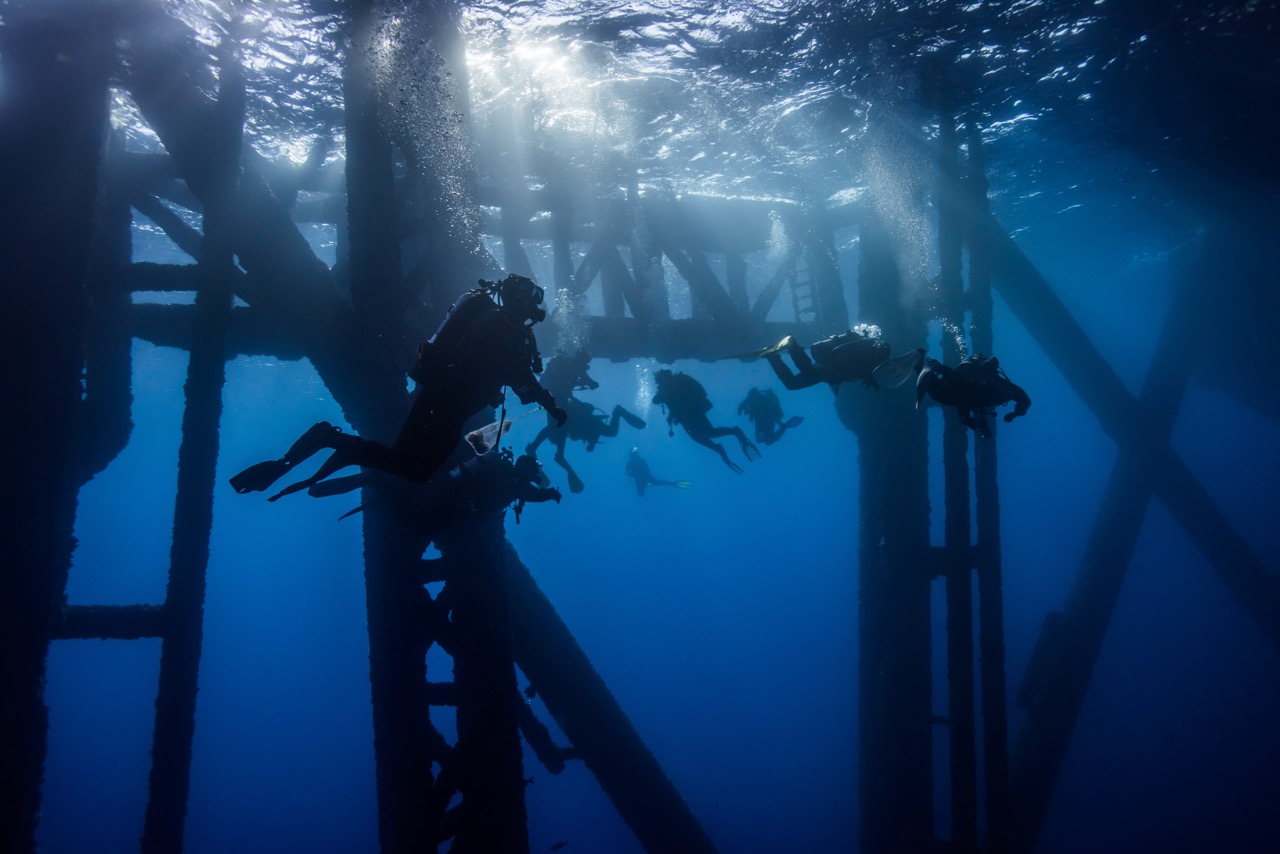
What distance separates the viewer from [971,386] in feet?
14.4

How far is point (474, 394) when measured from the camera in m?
3.59

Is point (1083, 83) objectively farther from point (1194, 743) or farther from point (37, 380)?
point (1194, 743)

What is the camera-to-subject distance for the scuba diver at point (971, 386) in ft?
14.4

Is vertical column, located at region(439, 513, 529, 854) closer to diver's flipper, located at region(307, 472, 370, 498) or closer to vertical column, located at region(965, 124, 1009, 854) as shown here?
diver's flipper, located at region(307, 472, 370, 498)

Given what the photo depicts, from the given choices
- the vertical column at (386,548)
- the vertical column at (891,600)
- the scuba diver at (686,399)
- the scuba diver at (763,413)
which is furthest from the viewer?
the scuba diver at (763,413)

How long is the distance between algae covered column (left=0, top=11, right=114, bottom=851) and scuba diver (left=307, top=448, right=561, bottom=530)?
1.85 metres

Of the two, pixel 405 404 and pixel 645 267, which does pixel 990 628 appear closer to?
pixel 645 267

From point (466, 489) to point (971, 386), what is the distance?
350cm

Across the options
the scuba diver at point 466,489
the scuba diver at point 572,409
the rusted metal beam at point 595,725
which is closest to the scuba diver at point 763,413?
the scuba diver at point 572,409

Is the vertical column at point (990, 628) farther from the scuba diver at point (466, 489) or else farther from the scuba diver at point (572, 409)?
the scuba diver at point (466, 489)

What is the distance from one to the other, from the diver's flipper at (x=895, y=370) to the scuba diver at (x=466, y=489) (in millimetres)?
2438

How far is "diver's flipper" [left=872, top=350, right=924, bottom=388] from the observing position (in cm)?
453

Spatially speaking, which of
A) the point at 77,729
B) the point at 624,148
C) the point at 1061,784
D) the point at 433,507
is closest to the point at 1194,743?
the point at 1061,784

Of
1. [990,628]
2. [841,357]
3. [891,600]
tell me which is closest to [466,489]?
[841,357]
